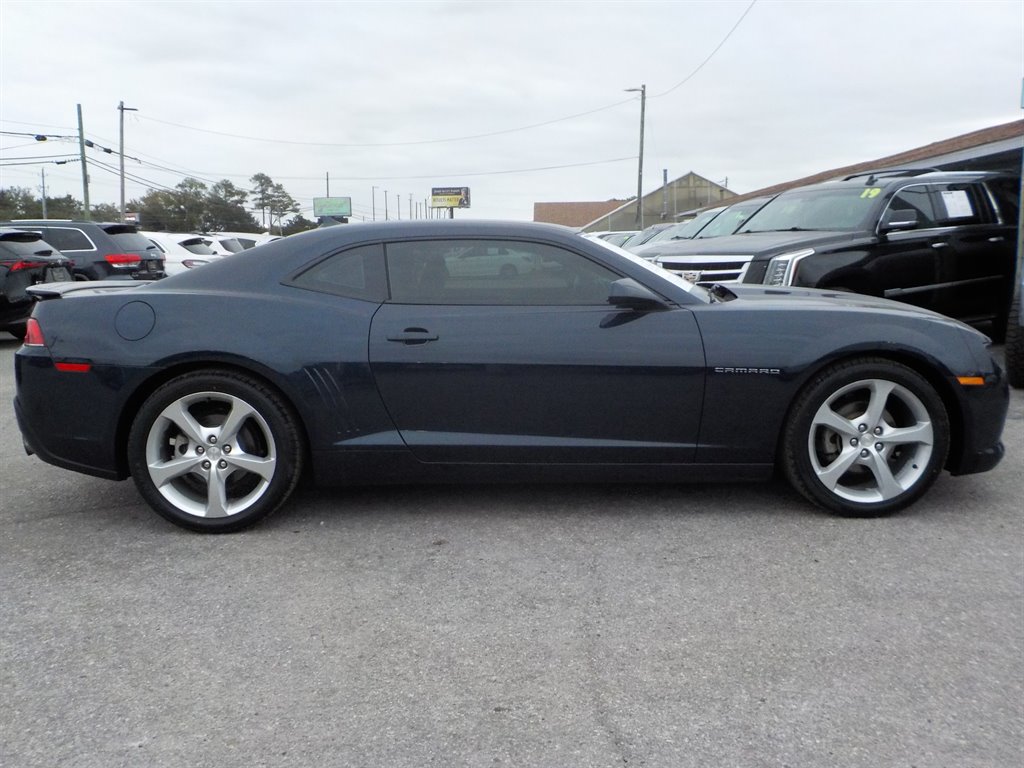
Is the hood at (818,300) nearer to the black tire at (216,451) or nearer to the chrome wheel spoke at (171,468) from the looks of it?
the black tire at (216,451)

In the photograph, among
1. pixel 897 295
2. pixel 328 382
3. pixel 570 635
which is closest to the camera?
pixel 570 635

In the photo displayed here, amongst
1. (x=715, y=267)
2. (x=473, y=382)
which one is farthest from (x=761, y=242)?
(x=473, y=382)

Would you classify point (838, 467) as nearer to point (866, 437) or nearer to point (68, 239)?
point (866, 437)

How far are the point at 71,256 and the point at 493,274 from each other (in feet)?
34.1

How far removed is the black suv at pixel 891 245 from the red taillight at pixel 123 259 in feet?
25.7

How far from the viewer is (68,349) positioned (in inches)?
156

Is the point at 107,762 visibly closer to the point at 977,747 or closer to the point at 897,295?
the point at 977,747

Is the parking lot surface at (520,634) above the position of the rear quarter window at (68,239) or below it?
below

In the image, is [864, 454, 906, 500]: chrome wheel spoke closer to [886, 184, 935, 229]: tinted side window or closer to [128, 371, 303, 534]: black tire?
[128, 371, 303, 534]: black tire

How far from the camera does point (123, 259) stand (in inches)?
501

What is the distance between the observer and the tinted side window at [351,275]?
4062 mm

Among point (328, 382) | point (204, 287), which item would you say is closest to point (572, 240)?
point (328, 382)

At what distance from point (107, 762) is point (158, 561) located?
4.81 feet

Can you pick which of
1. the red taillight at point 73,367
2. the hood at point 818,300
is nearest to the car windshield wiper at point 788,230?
the hood at point 818,300
